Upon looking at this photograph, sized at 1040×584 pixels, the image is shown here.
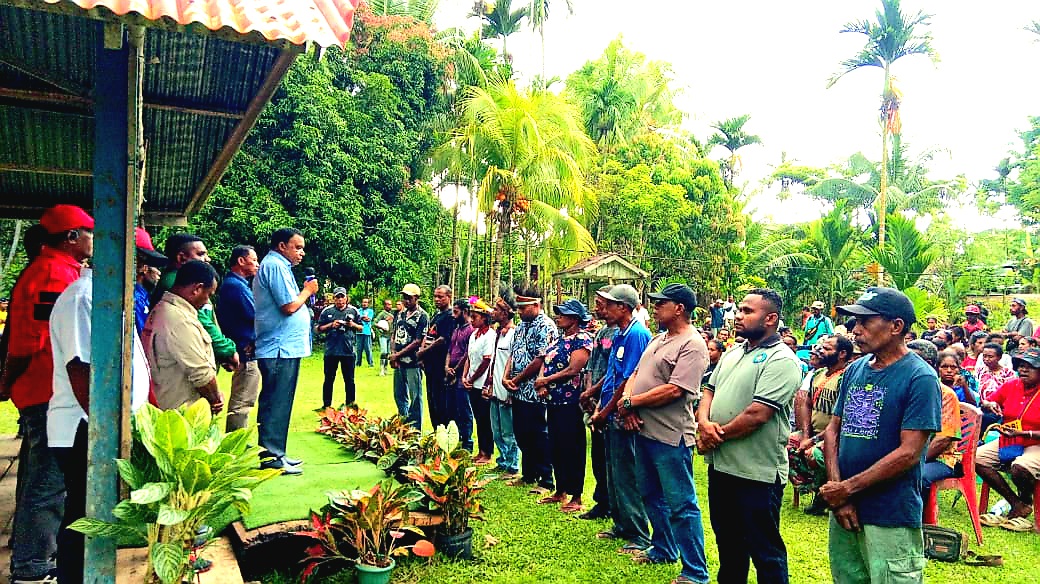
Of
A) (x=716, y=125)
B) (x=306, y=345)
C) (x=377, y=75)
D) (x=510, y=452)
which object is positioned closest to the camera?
(x=306, y=345)

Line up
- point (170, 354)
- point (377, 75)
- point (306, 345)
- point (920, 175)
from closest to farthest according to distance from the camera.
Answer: point (170, 354) → point (306, 345) → point (377, 75) → point (920, 175)

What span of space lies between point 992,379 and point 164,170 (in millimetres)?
9346

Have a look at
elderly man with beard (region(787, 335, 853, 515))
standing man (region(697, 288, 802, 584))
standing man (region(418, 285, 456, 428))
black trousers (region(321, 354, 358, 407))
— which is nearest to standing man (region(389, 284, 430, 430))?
standing man (region(418, 285, 456, 428))

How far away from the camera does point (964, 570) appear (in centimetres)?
516

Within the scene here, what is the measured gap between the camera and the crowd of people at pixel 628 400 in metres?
3.28

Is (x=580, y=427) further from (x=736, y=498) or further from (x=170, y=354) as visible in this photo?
(x=170, y=354)

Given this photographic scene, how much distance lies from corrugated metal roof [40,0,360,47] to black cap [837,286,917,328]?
261 centimetres

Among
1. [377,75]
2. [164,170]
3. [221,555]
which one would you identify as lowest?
[221,555]

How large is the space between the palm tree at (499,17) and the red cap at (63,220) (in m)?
24.0

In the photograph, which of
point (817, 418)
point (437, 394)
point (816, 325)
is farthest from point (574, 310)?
point (816, 325)

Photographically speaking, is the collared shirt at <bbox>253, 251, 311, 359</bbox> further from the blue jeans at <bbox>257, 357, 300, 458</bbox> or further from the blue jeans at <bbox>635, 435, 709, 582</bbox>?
the blue jeans at <bbox>635, 435, 709, 582</bbox>

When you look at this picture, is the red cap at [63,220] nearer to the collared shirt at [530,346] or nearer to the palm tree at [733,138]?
the collared shirt at [530,346]

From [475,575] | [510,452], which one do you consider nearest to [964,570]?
[475,575]

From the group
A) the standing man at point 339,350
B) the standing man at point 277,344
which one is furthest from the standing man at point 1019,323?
the standing man at point 277,344
